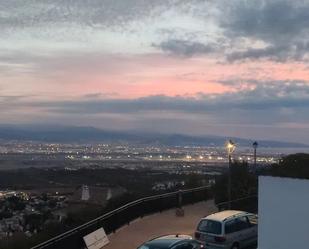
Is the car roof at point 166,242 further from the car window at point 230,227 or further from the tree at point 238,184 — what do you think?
the tree at point 238,184

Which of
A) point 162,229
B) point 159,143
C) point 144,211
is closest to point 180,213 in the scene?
point 144,211

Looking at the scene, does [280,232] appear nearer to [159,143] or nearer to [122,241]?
[122,241]

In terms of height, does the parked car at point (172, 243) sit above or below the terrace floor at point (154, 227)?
above

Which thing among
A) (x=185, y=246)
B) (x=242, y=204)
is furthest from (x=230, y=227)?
(x=242, y=204)

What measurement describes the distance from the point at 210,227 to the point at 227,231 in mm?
578

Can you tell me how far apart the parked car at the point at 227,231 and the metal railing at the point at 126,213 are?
4102 mm

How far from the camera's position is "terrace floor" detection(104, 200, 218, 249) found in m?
21.8

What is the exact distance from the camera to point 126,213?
84.2 feet

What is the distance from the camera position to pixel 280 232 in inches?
620

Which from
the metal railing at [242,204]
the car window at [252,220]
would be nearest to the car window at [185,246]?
the car window at [252,220]

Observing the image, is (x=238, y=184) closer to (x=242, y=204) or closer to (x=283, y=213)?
(x=242, y=204)

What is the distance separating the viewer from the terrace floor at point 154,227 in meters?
21.8

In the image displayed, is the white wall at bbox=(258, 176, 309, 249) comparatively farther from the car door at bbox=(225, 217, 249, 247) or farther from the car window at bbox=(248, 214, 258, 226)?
the car window at bbox=(248, 214, 258, 226)

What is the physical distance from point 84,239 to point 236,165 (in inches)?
704
